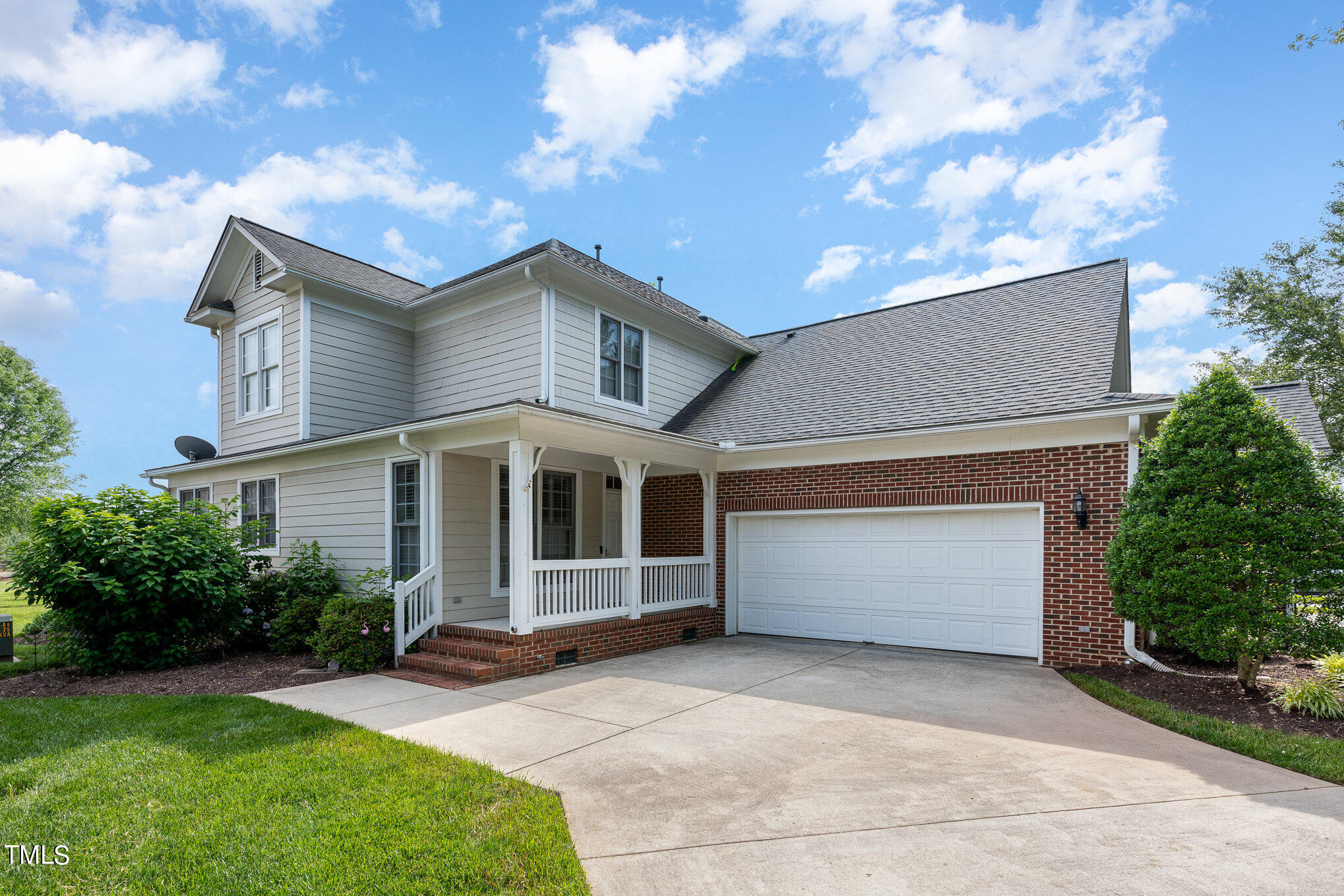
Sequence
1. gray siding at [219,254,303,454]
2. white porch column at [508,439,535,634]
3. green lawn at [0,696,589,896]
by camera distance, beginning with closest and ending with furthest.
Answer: green lawn at [0,696,589,896] < white porch column at [508,439,535,634] < gray siding at [219,254,303,454]

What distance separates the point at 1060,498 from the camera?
8.23 meters

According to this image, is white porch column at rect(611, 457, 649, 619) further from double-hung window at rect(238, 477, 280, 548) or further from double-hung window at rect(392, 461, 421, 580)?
double-hung window at rect(238, 477, 280, 548)

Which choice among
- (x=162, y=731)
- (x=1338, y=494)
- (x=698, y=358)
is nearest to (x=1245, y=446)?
(x=1338, y=494)

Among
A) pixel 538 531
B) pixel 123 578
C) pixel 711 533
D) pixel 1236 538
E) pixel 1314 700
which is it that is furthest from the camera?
pixel 711 533

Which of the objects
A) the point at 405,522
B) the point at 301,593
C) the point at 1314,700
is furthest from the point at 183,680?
the point at 1314,700

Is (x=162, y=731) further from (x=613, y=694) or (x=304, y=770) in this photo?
(x=613, y=694)

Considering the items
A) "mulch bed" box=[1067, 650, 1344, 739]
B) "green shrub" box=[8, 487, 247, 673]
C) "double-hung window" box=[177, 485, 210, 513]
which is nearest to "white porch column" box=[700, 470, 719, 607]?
"mulch bed" box=[1067, 650, 1344, 739]

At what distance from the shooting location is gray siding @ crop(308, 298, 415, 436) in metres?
11.4

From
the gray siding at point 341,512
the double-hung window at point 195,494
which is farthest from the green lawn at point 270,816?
the double-hung window at point 195,494

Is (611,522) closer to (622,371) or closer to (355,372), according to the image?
(622,371)

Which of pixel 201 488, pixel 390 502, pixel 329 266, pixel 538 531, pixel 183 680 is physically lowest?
pixel 183 680

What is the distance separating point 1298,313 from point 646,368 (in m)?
22.7

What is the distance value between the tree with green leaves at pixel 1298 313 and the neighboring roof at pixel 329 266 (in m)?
25.1

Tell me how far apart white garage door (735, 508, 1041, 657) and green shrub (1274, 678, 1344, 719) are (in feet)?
8.58
